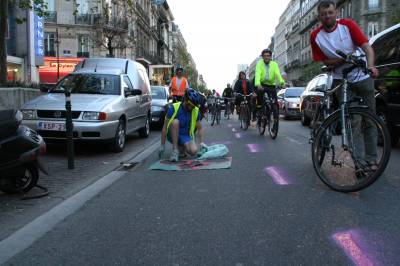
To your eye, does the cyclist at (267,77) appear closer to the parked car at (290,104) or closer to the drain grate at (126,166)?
the drain grate at (126,166)

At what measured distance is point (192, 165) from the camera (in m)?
7.09

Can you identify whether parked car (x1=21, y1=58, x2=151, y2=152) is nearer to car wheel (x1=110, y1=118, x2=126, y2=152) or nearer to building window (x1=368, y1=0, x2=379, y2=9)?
car wheel (x1=110, y1=118, x2=126, y2=152)

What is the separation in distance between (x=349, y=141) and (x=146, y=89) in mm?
8831

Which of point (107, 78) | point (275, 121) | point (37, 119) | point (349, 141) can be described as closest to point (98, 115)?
point (37, 119)

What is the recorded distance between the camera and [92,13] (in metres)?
41.8

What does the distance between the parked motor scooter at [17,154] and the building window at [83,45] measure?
37442 mm

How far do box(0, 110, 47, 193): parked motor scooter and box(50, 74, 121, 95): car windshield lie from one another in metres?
4.52

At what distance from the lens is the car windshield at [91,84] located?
9.91m

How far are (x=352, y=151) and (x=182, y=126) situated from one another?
11.1ft

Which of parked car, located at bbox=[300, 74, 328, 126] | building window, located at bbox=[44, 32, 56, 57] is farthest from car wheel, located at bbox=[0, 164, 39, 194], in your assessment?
building window, located at bbox=[44, 32, 56, 57]

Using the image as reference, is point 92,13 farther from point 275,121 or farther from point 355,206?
point 355,206

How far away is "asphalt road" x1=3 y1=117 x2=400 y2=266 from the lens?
328cm

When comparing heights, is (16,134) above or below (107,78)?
below

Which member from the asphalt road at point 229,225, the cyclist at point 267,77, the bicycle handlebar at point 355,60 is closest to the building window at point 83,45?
the cyclist at point 267,77
